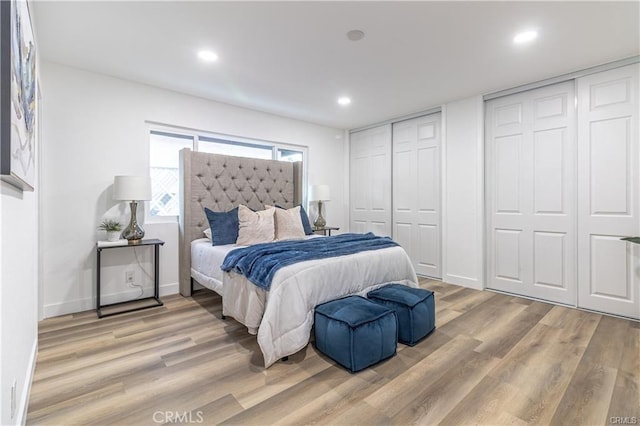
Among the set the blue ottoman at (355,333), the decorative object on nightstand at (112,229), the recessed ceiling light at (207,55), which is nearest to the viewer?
the blue ottoman at (355,333)

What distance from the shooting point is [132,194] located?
302cm

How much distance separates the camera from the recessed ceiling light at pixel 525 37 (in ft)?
7.95

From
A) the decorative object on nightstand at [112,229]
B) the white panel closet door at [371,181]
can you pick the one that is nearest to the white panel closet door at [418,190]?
the white panel closet door at [371,181]

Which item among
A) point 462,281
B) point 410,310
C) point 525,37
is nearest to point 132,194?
point 410,310

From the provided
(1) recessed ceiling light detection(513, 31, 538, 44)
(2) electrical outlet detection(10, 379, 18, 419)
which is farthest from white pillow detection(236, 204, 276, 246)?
(1) recessed ceiling light detection(513, 31, 538, 44)

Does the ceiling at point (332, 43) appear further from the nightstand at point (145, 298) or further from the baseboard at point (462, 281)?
the baseboard at point (462, 281)

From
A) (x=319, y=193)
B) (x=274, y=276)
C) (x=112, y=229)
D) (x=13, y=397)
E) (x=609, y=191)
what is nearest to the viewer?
(x=13, y=397)

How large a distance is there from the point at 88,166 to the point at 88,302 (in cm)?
140

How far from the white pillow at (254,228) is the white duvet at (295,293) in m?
0.70

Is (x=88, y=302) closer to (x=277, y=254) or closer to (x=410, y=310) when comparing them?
(x=277, y=254)

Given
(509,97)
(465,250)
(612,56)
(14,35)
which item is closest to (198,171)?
(14,35)

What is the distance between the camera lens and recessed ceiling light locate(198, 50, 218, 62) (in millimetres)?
2707

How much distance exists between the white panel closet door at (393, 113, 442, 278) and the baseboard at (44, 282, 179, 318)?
3.48m

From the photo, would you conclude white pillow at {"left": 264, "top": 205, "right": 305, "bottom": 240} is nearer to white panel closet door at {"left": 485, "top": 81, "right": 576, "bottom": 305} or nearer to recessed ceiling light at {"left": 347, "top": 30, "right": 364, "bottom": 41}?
recessed ceiling light at {"left": 347, "top": 30, "right": 364, "bottom": 41}
